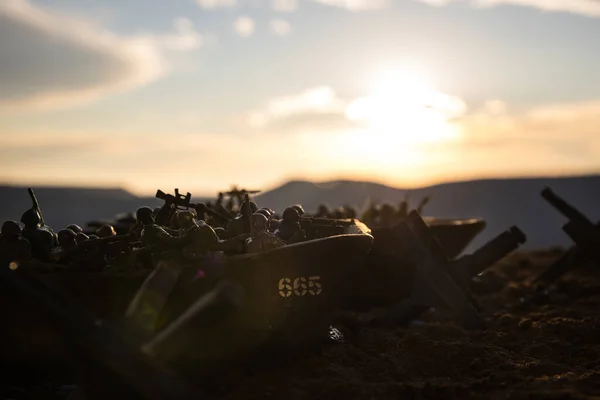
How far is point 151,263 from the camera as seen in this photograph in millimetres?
6316

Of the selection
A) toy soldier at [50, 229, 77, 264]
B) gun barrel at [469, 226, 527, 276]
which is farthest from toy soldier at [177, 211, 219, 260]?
gun barrel at [469, 226, 527, 276]

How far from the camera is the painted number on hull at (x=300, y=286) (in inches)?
249

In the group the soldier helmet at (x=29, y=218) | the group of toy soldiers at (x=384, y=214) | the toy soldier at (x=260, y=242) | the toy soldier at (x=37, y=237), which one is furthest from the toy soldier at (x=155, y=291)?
the group of toy soldiers at (x=384, y=214)

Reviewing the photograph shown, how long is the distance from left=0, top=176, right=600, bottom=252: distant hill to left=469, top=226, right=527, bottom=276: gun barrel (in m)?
51.9

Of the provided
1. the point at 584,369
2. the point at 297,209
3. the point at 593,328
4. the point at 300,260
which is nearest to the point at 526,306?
the point at 593,328

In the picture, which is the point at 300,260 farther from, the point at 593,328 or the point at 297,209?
the point at 593,328

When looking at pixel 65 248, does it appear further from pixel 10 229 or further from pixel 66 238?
pixel 10 229

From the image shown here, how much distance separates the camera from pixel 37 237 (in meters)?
6.93

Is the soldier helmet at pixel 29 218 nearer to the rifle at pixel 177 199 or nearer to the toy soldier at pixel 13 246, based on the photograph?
the toy soldier at pixel 13 246

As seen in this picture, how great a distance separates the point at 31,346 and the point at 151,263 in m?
1.42

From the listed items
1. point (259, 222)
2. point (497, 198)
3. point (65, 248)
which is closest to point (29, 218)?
point (65, 248)

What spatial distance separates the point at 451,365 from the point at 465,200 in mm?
67771

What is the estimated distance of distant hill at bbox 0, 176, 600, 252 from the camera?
66625 millimetres

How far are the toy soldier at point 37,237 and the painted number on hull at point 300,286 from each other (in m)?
2.58
